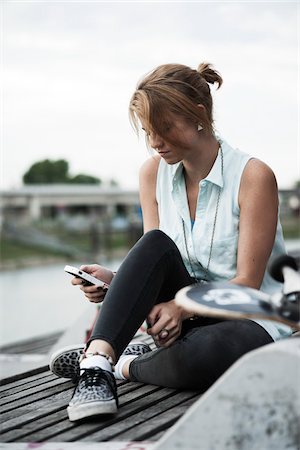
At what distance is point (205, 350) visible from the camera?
282 centimetres

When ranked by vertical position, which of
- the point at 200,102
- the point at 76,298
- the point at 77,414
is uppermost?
the point at 200,102

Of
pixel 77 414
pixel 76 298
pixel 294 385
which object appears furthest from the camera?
pixel 76 298

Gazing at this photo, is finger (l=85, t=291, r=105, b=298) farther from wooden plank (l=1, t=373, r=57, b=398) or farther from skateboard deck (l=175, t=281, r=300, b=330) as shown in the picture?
skateboard deck (l=175, t=281, r=300, b=330)

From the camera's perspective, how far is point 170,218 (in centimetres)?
323

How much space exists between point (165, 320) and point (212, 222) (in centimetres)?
50

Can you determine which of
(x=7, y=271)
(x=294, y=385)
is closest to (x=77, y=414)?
(x=294, y=385)

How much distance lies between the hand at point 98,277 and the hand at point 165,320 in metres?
0.27

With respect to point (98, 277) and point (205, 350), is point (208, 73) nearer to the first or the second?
point (98, 277)

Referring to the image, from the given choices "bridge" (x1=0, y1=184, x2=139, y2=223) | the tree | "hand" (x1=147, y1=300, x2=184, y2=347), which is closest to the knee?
"hand" (x1=147, y1=300, x2=184, y2=347)

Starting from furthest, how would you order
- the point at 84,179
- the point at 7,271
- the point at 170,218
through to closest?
the point at 84,179 < the point at 7,271 < the point at 170,218

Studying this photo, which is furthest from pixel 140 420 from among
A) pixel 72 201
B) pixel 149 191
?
pixel 72 201

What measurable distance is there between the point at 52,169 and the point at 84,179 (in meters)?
6.86

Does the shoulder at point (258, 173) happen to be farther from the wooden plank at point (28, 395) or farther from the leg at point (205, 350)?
the wooden plank at point (28, 395)

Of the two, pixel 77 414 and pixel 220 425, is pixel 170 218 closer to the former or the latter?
pixel 77 414
